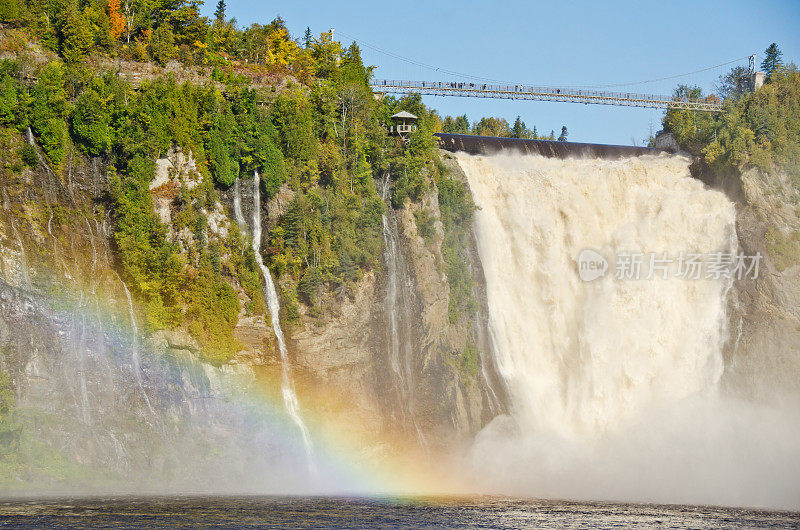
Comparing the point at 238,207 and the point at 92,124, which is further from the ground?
the point at 92,124

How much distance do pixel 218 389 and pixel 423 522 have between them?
1649 centimetres

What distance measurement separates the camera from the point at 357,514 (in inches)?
1681

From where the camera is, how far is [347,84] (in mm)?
66312

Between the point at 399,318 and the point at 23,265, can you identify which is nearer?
the point at 23,265

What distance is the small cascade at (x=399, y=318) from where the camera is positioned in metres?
58.9

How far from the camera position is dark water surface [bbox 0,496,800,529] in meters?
38.7

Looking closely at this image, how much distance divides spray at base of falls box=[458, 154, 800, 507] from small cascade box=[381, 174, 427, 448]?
18.0ft

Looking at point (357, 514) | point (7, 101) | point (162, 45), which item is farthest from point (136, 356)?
point (162, 45)

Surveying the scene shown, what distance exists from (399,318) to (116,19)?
1042 inches

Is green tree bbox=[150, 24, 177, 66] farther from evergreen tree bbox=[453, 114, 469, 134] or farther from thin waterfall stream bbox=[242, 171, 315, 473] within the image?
evergreen tree bbox=[453, 114, 469, 134]

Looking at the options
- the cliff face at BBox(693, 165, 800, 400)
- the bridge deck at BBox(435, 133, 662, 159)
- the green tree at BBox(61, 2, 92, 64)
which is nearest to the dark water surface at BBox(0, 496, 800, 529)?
the cliff face at BBox(693, 165, 800, 400)

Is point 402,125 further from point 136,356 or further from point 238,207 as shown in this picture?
point 136,356

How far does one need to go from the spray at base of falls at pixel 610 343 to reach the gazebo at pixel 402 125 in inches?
195

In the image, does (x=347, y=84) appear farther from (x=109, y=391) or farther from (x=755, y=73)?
(x=755, y=73)
